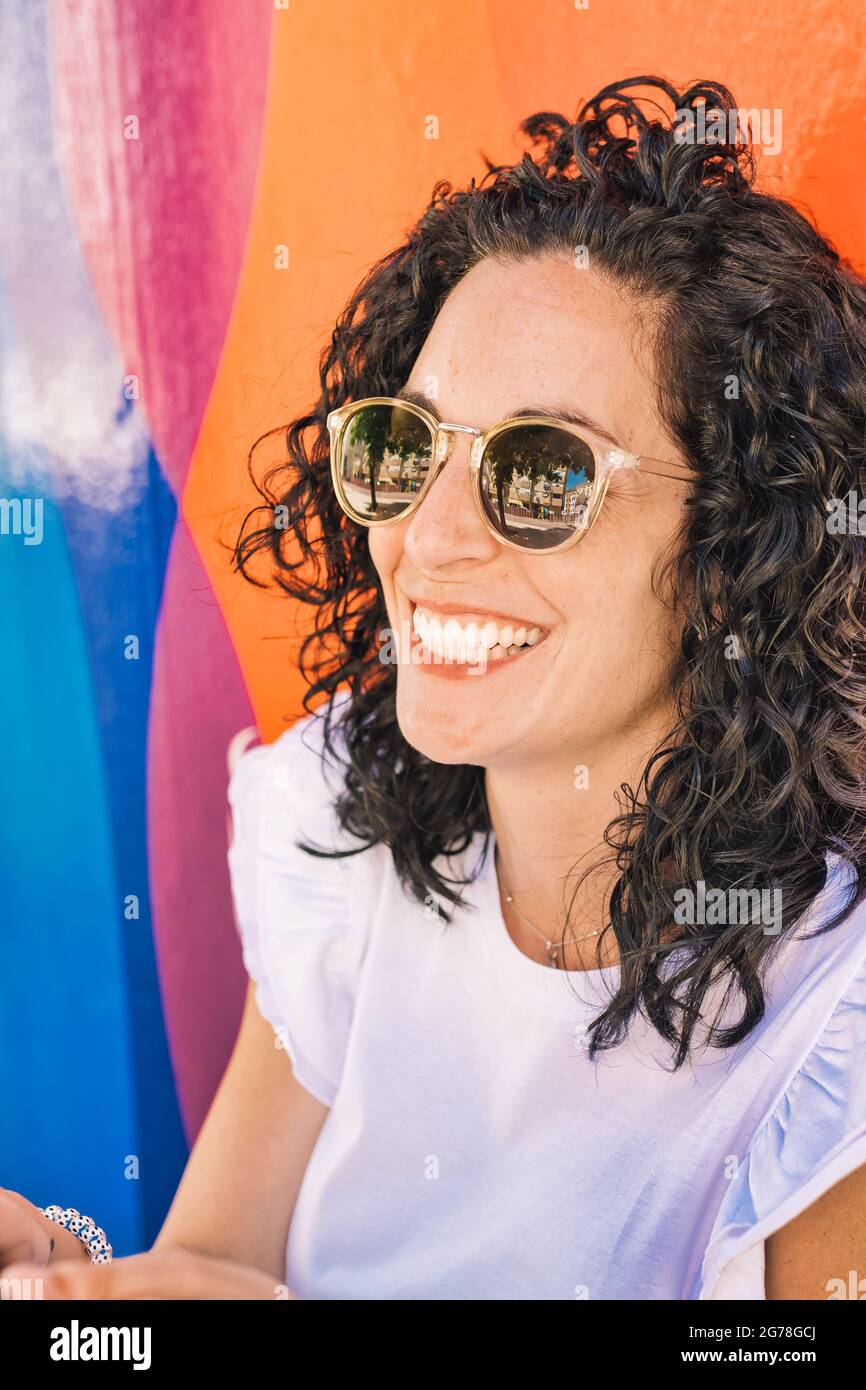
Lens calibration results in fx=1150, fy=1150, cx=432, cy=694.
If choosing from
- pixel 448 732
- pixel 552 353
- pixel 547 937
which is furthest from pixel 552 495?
pixel 547 937

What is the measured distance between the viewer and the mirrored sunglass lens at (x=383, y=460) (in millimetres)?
1371

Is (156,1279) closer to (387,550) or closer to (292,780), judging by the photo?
(292,780)

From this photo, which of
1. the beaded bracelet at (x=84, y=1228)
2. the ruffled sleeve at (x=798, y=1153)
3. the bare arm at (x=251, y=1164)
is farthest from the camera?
the beaded bracelet at (x=84, y=1228)

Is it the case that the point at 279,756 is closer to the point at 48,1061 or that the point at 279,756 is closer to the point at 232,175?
the point at 48,1061

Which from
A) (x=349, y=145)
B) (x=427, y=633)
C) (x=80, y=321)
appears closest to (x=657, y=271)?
(x=427, y=633)

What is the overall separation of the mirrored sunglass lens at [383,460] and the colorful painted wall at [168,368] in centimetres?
54

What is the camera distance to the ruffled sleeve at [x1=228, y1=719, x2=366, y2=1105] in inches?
67.0

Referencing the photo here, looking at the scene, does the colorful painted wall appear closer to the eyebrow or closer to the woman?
the woman

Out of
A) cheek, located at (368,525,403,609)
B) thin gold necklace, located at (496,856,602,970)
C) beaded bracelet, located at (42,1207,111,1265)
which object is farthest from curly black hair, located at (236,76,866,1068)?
beaded bracelet, located at (42,1207,111,1265)

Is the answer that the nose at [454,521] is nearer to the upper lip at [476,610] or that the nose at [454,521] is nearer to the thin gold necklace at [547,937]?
the upper lip at [476,610]

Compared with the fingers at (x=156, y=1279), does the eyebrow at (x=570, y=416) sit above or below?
above

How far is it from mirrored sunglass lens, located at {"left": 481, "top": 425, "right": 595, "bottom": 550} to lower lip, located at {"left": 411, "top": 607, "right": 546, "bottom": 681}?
0.15 m

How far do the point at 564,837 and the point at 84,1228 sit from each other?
1158 millimetres

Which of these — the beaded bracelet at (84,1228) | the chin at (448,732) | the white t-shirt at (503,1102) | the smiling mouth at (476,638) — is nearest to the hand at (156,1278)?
the white t-shirt at (503,1102)
